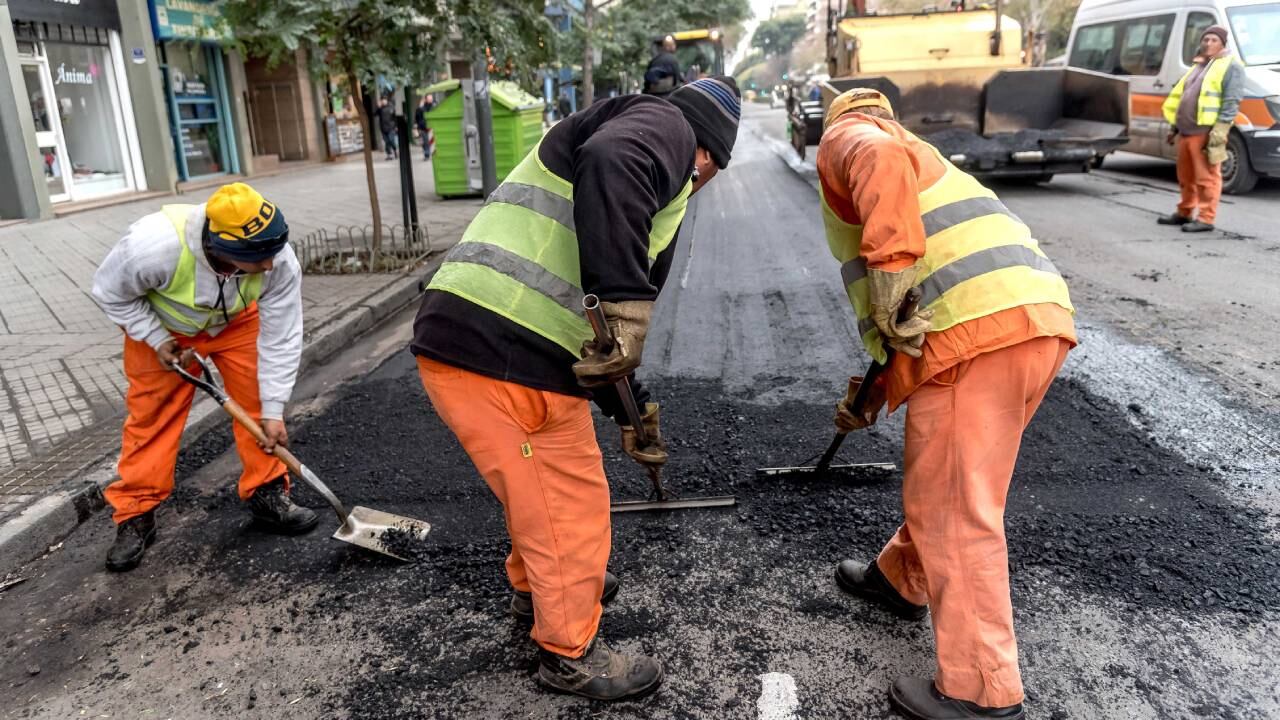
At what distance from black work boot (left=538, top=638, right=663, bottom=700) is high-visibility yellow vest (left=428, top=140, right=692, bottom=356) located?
0.83 m

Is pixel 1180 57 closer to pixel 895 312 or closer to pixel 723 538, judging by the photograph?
pixel 723 538

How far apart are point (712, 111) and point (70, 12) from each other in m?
13.5

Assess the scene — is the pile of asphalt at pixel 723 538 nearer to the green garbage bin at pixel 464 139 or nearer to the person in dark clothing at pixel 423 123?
the green garbage bin at pixel 464 139

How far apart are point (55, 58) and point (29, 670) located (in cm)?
1262

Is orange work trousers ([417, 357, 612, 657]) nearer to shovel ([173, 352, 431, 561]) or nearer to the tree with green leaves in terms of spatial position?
shovel ([173, 352, 431, 561])

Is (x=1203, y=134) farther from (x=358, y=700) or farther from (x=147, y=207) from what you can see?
(x=147, y=207)

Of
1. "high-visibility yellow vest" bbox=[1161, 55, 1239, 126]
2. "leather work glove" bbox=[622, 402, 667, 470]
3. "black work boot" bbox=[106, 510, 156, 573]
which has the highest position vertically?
"high-visibility yellow vest" bbox=[1161, 55, 1239, 126]

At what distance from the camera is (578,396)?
2.27 meters

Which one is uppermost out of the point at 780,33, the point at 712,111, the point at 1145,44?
the point at 780,33

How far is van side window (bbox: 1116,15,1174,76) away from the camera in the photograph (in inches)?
428

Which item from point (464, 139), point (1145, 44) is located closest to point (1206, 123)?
point (1145, 44)

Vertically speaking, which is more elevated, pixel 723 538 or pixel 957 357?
pixel 957 357

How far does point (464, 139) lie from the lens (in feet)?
40.9

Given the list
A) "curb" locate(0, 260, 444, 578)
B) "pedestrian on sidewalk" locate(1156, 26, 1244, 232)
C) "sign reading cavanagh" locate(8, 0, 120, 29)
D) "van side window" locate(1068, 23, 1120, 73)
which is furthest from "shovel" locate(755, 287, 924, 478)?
"sign reading cavanagh" locate(8, 0, 120, 29)
